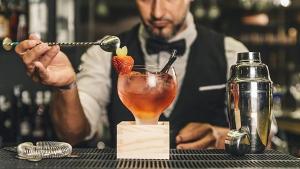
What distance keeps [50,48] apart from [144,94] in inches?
12.6

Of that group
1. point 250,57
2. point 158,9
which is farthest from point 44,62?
point 158,9

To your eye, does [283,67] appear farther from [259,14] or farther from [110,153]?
[110,153]

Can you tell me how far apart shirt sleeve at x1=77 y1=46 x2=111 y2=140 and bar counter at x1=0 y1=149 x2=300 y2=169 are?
3.32 feet

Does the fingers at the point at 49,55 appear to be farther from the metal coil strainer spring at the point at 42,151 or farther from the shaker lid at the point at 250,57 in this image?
the shaker lid at the point at 250,57

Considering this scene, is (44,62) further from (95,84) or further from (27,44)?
(95,84)

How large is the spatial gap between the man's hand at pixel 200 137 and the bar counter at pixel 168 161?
0.33 meters

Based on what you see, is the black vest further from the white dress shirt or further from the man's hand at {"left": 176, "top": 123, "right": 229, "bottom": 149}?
the man's hand at {"left": 176, "top": 123, "right": 229, "bottom": 149}

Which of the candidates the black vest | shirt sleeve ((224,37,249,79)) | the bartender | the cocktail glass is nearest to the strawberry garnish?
the cocktail glass

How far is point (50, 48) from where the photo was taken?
4.85ft

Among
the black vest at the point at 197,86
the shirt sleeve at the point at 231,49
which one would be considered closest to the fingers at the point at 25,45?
the black vest at the point at 197,86

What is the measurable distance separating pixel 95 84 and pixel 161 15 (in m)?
0.47

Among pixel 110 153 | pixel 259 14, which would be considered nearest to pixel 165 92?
pixel 110 153

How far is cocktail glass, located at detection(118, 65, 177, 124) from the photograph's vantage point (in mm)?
1352

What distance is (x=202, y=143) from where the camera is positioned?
1824 millimetres
